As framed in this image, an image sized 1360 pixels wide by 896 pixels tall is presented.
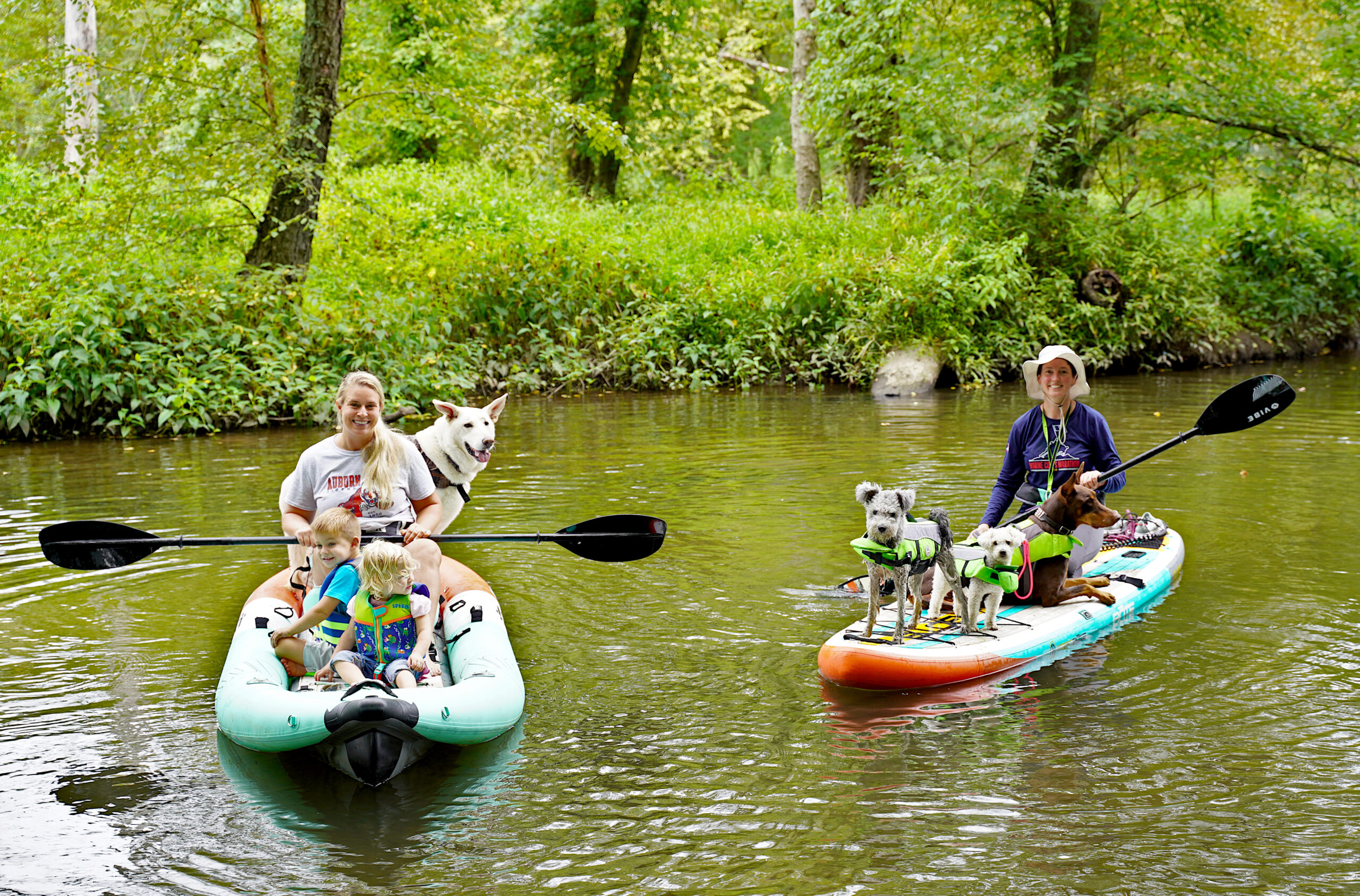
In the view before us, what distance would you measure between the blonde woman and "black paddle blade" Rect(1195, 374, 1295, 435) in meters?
4.29

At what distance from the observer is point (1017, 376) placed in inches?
715

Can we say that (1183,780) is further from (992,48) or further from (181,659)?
(992,48)

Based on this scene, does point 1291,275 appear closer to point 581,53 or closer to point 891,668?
point 581,53

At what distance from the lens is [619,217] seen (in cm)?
2117

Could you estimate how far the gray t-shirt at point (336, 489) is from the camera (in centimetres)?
524

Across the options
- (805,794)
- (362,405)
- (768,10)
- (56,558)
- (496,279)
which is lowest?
(805,794)

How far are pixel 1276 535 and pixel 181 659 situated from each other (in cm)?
642

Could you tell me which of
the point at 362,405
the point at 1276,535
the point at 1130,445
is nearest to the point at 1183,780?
the point at 362,405

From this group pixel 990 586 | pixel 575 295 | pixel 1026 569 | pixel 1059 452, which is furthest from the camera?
pixel 575 295

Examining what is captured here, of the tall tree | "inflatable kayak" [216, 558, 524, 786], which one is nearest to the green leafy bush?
the tall tree

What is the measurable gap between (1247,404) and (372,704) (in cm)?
502

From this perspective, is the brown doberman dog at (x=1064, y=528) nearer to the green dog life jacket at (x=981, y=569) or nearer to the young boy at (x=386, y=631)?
the green dog life jacket at (x=981, y=569)

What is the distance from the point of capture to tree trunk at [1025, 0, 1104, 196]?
17.8 meters

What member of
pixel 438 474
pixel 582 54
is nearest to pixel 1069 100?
pixel 582 54
